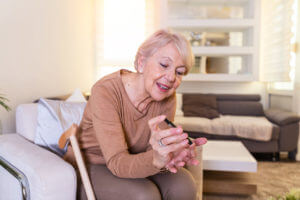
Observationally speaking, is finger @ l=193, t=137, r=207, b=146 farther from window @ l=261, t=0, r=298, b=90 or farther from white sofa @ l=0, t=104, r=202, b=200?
window @ l=261, t=0, r=298, b=90

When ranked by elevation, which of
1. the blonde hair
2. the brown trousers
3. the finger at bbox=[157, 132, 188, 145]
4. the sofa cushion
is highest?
the blonde hair

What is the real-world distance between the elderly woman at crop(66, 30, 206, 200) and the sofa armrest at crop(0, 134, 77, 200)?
0.12 metres

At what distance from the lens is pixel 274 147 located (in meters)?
2.96

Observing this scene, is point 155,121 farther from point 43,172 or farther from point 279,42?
point 279,42

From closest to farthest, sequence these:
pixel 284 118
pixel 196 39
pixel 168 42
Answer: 1. pixel 168 42
2. pixel 284 118
3. pixel 196 39

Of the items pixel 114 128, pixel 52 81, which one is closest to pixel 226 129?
pixel 52 81

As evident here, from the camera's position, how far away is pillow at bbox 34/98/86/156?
1382 millimetres

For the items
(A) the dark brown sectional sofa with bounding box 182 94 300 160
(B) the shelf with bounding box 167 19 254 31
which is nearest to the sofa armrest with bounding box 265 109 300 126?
(A) the dark brown sectional sofa with bounding box 182 94 300 160

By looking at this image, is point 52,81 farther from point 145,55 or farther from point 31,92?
point 145,55

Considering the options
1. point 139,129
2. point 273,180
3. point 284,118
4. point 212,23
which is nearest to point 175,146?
point 139,129

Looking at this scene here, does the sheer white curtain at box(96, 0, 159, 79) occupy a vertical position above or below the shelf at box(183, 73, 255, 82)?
above

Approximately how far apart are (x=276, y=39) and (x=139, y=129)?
3.14 metres

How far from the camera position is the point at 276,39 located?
11.8ft

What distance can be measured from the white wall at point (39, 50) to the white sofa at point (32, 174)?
0.54m
